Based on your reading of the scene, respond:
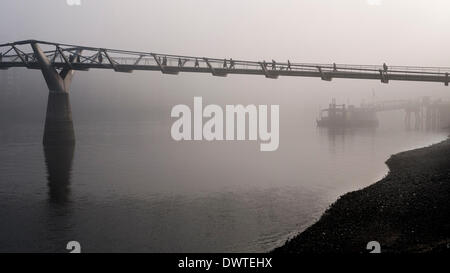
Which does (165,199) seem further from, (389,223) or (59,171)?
(59,171)

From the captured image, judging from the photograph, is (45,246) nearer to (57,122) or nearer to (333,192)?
(333,192)

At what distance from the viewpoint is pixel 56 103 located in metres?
71.2

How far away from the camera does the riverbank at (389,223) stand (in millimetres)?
17953

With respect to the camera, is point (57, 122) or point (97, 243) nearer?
point (97, 243)

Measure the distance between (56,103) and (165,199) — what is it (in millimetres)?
46212

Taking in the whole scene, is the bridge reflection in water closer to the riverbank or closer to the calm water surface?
the calm water surface

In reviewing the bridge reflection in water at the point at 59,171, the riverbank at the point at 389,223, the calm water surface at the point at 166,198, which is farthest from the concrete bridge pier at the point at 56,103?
the riverbank at the point at 389,223

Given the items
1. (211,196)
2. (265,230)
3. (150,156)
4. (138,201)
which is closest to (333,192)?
(211,196)

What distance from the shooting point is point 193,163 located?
5803 cm

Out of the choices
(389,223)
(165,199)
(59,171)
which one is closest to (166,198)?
(165,199)

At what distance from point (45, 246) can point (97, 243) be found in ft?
8.72

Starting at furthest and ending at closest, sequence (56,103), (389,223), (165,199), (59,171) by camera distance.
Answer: (56,103) → (59,171) → (165,199) → (389,223)
